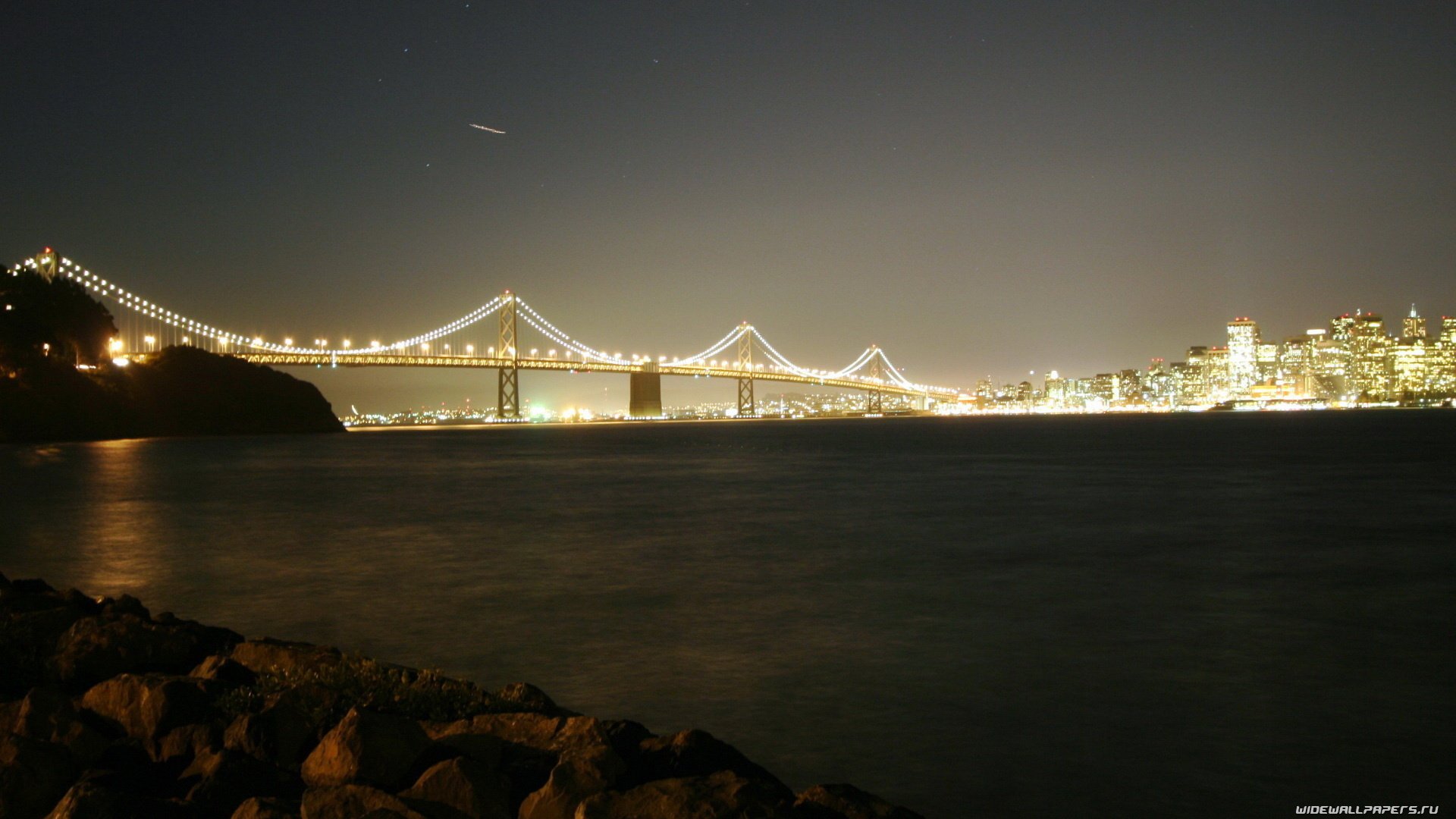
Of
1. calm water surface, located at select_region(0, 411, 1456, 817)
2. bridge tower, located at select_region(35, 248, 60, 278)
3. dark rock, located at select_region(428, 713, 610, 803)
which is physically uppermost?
bridge tower, located at select_region(35, 248, 60, 278)

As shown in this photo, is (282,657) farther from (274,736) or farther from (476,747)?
(476,747)

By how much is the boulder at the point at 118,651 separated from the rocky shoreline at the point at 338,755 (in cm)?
1

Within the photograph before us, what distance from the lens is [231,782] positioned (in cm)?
338

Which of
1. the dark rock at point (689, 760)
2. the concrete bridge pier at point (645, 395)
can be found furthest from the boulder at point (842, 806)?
the concrete bridge pier at point (645, 395)

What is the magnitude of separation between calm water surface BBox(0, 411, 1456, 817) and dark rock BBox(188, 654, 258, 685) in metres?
1.88

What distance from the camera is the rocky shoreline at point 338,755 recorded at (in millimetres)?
3186

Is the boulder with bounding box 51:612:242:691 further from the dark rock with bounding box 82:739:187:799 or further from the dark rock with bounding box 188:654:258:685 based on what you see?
the dark rock with bounding box 82:739:187:799

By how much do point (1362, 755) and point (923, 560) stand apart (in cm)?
749

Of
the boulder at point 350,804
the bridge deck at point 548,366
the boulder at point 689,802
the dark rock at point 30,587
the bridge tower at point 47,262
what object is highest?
the bridge tower at point 47,262

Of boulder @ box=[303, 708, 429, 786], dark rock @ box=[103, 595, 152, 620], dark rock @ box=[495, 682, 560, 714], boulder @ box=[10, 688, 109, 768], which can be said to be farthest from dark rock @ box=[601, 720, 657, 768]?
dark rock @ box=[103, 595, 152, 620]

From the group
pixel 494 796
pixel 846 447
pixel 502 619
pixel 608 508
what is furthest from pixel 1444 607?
pixel 846 447

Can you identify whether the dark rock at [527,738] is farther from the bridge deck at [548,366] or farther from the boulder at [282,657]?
the bridge deck at [548,366]

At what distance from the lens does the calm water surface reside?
5.15 meters

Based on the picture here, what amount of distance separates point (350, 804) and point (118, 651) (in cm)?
287
